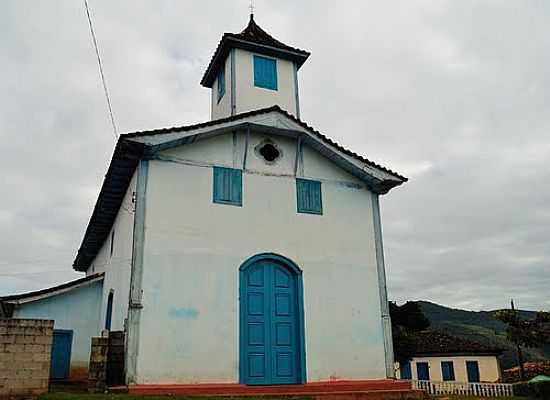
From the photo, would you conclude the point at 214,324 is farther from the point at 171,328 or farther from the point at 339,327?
the point at 339,327

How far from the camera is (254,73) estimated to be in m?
18.0

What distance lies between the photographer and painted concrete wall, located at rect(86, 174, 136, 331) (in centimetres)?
1366

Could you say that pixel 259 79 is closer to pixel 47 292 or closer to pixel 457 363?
pixel 47 292

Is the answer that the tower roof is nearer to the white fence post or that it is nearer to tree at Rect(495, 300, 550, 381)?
the white fence post

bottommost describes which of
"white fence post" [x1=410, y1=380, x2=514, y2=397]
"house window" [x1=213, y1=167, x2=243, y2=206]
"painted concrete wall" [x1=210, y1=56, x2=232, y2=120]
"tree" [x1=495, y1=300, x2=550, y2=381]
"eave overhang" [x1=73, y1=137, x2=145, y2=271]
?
"white fence post" [x1=410, y1=380, x2=514, y2=397]

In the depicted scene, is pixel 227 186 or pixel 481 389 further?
pixel 481 389

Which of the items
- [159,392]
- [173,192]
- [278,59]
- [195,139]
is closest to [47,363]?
[159,392]

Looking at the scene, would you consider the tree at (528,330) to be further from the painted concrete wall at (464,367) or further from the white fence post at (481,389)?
the white fence post at (481,389)

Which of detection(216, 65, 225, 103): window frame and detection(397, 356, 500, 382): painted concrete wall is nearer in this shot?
detection(216, 65, 225, 103): window frame

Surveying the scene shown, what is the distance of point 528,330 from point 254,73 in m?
26.0

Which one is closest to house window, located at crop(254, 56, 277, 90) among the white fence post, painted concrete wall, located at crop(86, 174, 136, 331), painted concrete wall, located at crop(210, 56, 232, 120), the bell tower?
the bell tower

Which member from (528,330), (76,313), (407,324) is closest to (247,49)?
(76,313)

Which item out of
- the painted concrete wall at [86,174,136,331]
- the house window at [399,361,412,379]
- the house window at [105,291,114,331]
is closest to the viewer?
the painted concrete wall at [86,174,136,331]

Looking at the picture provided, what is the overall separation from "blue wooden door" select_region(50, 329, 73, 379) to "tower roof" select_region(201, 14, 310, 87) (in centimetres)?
979
